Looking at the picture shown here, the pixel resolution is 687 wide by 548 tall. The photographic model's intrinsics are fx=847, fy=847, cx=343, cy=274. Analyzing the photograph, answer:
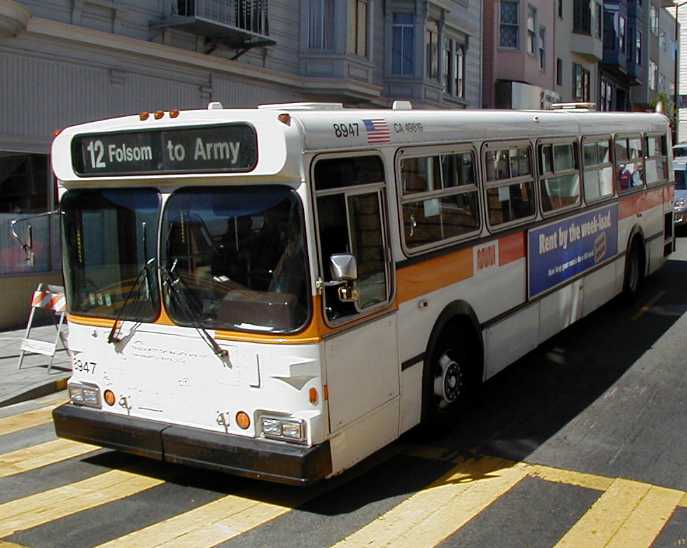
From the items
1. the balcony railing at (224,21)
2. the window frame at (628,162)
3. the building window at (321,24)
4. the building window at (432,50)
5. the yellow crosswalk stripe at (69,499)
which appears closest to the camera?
the yellow crosswalk stripe at (69,499)

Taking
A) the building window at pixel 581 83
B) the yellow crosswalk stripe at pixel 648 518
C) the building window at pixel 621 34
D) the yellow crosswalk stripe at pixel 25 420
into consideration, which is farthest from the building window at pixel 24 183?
the building window at pixel 621 34

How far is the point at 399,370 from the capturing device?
6.19 meters

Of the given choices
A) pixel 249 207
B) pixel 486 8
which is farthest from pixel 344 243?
pixel 486 8

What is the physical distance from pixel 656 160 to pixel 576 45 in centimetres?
2545

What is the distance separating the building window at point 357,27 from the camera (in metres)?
20.5

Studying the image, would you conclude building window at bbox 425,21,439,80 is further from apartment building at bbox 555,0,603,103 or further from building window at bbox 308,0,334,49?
apartment building at bbox 555,0,603,103

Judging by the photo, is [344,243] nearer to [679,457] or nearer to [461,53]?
[679,457]

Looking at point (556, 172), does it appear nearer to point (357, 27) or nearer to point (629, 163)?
point (629, 163)

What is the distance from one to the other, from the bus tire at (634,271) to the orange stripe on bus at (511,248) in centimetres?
457

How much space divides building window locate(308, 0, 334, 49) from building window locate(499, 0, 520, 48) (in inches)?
494

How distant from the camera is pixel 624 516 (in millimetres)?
5438

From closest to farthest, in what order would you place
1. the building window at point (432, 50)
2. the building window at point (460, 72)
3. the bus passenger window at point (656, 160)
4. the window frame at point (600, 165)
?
the window frame at point (600, 165) → the bus passenger window at point (656, 160) → the building window at point (432, 50) → the building window at point (460, 72)

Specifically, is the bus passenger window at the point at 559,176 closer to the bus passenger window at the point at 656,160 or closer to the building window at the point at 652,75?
the bus passenger window at the point at 656,160

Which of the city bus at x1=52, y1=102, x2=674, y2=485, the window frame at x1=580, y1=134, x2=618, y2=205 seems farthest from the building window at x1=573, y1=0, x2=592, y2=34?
the city bus at x1=52, y1=102, x2=674, y2=485
